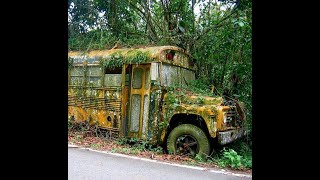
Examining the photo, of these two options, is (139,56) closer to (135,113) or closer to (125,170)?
(135,113)

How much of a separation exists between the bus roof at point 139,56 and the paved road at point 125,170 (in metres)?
1.94

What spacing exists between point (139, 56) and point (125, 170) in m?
2.32

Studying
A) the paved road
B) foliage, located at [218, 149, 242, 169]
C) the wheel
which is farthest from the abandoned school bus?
the paved road

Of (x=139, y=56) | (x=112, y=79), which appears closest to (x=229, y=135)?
(x=139, y=56)

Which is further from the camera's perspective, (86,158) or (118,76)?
(118,76)

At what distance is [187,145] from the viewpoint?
5316 millimetres

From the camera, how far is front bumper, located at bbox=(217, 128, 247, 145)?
5.01m

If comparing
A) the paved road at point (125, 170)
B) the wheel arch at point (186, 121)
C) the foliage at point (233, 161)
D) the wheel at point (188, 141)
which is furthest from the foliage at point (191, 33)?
the paved road at point (125, 170)

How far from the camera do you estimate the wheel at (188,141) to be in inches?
202
